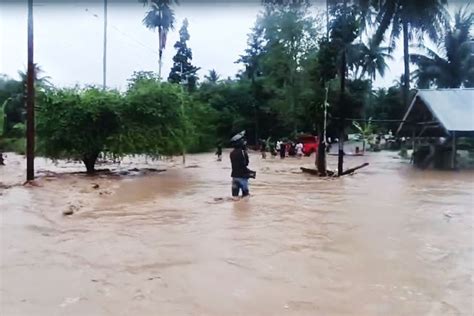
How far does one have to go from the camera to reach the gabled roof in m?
21.1

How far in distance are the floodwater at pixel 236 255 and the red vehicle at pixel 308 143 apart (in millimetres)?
23673

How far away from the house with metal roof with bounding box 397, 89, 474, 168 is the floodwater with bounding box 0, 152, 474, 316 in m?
8.88

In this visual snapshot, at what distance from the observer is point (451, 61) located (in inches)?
1379

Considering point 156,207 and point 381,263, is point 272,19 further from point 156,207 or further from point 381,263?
point 381,263

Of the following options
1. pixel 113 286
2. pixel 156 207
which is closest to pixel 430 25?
pixel 156 207

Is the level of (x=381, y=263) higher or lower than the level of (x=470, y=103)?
lower

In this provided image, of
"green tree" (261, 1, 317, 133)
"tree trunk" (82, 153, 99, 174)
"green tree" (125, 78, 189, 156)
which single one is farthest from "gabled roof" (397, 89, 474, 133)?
"green tree" (261, 1, 317, 133)

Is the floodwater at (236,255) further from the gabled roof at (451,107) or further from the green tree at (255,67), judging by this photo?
the green tree at (255,67)

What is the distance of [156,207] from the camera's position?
36.3 feet

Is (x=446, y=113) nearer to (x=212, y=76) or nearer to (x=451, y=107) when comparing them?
(x=451, y=107)

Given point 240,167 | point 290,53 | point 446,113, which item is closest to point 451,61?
point 290,53

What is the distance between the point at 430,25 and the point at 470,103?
23.0 ft

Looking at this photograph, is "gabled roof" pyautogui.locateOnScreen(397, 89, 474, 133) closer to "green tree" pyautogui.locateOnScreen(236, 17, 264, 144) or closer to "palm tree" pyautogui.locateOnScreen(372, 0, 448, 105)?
"palm tree" pyautogui.locateOnScreen(372, 0, 448, 105)

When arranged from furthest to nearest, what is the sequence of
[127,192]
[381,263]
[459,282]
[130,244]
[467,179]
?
[467,179] → [127,192] → [130,244] → [381,263] → [459,282]
